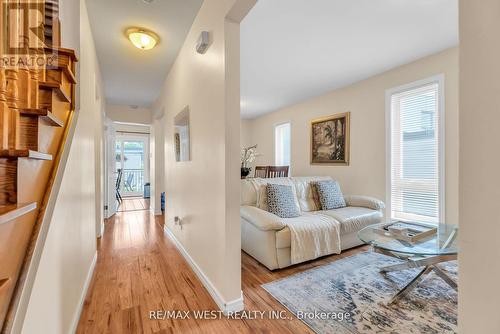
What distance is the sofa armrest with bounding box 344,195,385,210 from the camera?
3.14 metres

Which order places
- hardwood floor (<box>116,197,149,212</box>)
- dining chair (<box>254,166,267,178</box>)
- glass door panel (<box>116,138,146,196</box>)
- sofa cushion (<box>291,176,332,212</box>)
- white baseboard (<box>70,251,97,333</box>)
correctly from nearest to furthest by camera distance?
white baseboard (<box>70,251,97,333</box>) < sofa cushion (<box>291,176,332,212</box>) < dining chair (<box>254,166,267,178</box>) < hardwood floor (<box>116,197,149,212</box>) < glass door panel (<box>116,138,146,196</box>)

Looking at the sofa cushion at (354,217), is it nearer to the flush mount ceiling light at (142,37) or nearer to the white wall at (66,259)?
the white wall at (66,259)

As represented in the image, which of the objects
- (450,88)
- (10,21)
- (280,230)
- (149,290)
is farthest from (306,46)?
(149,290)

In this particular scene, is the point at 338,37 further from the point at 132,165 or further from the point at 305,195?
the point at 132,165

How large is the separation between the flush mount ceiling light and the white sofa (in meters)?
1.99

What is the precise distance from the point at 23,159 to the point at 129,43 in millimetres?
2478

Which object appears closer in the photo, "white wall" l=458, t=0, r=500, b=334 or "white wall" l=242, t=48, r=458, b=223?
"white wall" l=458, t=0, r=500, b=334

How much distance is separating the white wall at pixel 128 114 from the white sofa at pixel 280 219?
3.70m

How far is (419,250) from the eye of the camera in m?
1.73

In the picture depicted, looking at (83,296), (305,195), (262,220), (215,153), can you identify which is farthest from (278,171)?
(83,296)

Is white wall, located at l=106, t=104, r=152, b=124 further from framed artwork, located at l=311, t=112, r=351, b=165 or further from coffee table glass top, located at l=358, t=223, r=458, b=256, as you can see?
coffee table glass top, located at l=358, t=223, r=458, b=256

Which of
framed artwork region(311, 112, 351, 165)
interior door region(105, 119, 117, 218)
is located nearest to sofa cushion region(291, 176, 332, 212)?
framed artwork region(311, 112, 351, 165)

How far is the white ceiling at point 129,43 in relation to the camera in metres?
2.10

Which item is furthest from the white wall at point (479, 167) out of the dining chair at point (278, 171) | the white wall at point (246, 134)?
the white wall at point (246, 134)
